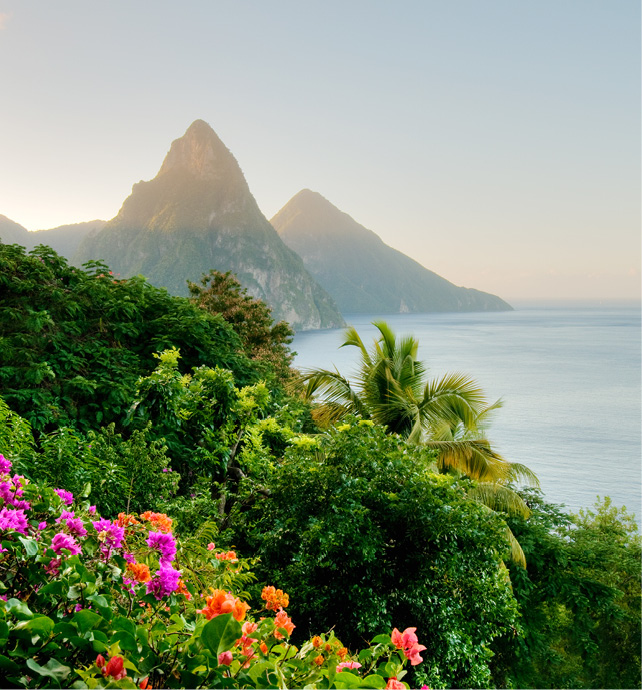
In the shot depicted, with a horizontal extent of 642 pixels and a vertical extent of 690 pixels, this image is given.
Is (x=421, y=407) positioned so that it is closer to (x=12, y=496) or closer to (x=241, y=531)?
(x=241, y=531)

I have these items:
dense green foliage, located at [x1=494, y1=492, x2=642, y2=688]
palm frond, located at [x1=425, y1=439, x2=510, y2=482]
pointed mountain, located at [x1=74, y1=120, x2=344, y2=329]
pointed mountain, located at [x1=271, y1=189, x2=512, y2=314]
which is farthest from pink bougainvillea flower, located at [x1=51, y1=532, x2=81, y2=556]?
pointed mountain, located at [x1=271, y1=189, x2=512, y2=314]

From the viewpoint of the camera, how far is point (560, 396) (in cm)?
4838

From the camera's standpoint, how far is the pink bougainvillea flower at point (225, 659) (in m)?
1.04

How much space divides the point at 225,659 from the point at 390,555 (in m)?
3.31

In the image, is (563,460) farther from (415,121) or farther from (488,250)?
(488,250)

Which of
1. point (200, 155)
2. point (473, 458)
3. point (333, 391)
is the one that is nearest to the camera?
point (473, 458)

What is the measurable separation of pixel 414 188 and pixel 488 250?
63.3ft

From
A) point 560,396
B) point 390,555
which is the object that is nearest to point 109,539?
point 390,555

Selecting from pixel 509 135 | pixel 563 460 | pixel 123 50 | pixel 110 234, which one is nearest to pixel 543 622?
pixel 123 50

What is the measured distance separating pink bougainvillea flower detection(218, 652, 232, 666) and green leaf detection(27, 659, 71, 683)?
295mm

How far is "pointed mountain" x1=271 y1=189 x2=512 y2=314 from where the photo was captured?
162 meters

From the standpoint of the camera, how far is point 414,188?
71.1 meters

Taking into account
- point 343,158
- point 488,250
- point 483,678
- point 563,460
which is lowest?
point 563,460

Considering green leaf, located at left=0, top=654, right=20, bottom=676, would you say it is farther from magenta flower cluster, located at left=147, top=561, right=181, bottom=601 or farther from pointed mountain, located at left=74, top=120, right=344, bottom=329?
pointed mountain, located at left=74, top=120, right=344, bottom=329
